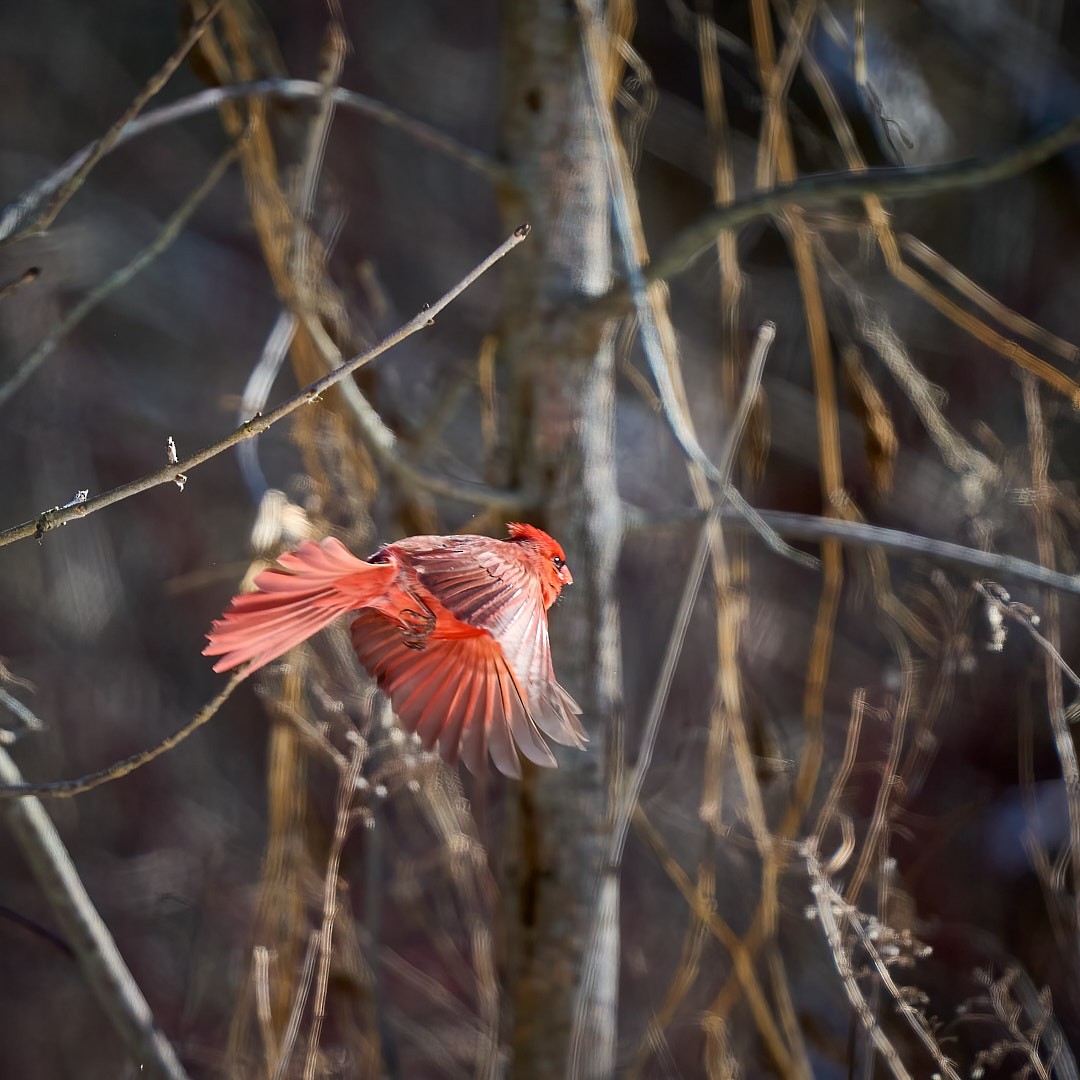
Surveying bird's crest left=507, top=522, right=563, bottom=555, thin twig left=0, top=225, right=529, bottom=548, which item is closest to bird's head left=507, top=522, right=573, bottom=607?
bird's crest left=507, top=522, right=563, bottom=555

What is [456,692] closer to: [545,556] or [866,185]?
[545,556]

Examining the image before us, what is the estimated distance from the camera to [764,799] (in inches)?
127

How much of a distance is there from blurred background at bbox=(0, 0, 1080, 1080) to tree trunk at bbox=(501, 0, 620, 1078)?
0.64 feet

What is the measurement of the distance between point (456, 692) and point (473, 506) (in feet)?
2.97

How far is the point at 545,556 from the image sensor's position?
1.27 meters

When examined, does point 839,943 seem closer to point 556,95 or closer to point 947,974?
point 556,95

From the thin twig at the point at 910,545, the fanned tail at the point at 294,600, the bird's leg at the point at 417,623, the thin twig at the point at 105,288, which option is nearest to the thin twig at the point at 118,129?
the thin twig at the point at 105,288

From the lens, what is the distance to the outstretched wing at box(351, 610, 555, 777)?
1110 mm

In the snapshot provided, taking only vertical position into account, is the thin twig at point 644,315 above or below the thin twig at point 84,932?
above

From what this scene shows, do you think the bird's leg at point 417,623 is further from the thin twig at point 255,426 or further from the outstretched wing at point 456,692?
the thin twig at point 255,426

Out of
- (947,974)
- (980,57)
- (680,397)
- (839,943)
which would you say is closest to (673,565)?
(947,974)

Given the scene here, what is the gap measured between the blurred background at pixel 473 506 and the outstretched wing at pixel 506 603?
533 mm

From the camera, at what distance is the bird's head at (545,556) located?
1.26 meters

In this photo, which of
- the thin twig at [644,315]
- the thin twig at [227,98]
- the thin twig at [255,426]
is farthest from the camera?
the thin twig at [227,98]
